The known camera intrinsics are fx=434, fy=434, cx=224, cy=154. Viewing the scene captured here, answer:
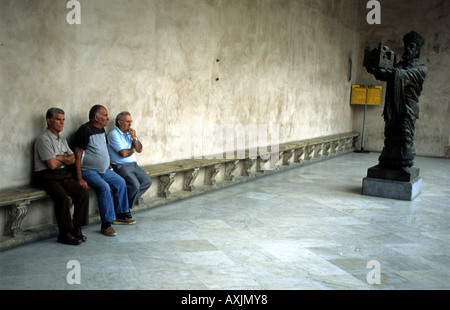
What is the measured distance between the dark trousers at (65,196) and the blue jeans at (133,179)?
0.84m

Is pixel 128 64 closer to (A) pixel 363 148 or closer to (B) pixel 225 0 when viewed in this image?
(B) pixel 225 0

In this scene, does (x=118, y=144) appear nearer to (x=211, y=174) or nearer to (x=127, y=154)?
(x=127, y=154)

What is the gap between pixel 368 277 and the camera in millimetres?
4059

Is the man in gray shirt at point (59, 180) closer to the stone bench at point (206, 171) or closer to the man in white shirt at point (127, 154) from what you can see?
the stone bench at point (206, 171)

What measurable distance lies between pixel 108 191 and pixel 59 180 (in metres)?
0.57

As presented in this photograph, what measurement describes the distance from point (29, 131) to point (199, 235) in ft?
7.32

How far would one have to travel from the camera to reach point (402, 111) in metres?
7.30

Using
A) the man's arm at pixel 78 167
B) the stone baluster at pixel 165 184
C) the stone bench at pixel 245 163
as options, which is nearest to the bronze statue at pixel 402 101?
the stone bench at pixel 245 163

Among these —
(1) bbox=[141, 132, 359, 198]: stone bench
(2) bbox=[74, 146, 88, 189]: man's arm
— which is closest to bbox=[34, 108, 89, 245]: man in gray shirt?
(2) bbox=[74, 146, 88, 189]: man's arm
